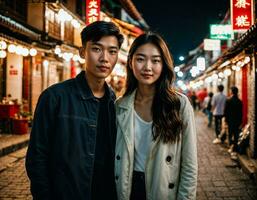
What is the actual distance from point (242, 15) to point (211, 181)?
22.2ft

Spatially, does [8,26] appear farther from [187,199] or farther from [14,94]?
[187,199]

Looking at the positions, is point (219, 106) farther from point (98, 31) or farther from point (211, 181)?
point (98, 31)

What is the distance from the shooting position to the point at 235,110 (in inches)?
473

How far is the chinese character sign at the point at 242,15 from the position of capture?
11758mm

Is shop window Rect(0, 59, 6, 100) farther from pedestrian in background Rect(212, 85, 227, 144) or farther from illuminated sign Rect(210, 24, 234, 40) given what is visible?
illuminated sign Rect(210, 24, 234, 40)

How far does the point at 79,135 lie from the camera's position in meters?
2.86

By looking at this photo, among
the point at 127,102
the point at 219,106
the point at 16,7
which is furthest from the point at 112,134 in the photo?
the point at 16,7

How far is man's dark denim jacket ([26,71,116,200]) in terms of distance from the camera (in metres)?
2.74

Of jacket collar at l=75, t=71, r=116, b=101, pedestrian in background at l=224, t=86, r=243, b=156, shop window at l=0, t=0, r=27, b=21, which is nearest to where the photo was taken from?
jacket collar at l=75, t=71, r=116, b=101

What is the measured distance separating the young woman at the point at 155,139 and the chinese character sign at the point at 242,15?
9.57 metres

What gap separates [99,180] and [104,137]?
417mm

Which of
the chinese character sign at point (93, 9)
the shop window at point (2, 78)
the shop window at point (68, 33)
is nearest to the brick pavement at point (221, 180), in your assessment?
the chinese character sign at point (93, 9)

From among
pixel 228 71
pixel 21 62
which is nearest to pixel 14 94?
pixel 21 62

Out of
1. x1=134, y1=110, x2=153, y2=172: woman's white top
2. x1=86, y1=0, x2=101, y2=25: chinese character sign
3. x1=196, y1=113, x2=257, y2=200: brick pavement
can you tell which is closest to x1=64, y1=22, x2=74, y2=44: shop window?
x1=86, y1=0, x2=101, y2=25: chinese character sign
